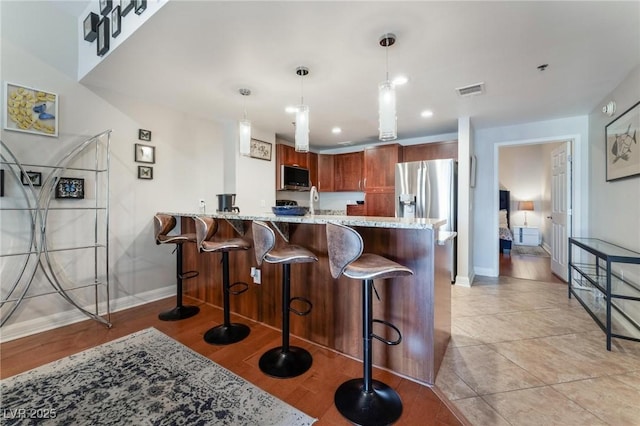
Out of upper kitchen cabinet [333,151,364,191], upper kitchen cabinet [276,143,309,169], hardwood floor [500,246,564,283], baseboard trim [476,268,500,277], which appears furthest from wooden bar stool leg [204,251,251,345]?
hardwood floor [500,246,564,283]

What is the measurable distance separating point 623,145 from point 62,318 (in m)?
5.59

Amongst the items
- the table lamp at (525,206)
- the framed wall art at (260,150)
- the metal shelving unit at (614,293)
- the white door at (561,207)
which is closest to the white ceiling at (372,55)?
the framed wall art at (260,150)

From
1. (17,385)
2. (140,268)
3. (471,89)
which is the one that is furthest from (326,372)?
(471,89)

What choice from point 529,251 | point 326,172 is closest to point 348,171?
point 326,172

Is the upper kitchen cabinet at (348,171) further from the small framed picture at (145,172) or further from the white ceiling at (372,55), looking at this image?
the small framed picture at (145,172)

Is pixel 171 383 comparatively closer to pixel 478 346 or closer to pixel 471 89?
pixel 478 346

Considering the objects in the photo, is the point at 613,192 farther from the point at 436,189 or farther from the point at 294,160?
the point at 294,160

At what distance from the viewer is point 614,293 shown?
8.82 ft

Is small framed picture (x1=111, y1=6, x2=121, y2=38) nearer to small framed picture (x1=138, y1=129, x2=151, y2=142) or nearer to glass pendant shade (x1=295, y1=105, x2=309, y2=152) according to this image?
small framed picture (x1=138, y1=129, x2=151, y2=142)

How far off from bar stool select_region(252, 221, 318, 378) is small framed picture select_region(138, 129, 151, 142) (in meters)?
2.15

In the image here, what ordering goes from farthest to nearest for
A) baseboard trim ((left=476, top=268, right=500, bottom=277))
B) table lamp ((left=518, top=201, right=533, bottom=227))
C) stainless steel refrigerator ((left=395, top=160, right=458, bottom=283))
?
table lamp ((left=518, top=201, right=533, bottom=227))
baseboard trim ((left=476, top=268, right=500, bottom=277))
stainless steel refrigerator ((left=395, top=160, right=458, bottom=283))

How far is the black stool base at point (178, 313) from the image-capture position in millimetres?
2646

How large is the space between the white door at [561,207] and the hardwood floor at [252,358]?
12.2ft

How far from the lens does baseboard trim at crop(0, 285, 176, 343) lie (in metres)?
2.26
